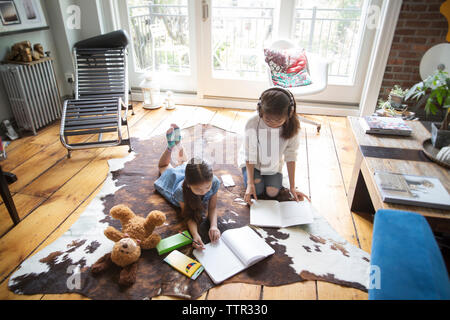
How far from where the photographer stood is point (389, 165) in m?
1.56

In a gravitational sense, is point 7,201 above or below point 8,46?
below

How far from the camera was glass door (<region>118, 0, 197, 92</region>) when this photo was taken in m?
3.33

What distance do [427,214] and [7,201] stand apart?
6.80 feet

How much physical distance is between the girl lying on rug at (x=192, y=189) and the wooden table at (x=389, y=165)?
0.80 meters

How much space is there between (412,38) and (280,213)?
2.11 m

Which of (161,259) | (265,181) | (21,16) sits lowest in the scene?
(161,259)

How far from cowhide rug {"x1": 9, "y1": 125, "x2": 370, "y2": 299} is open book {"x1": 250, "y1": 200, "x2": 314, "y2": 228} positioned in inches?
1.7

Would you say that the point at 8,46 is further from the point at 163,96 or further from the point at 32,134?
the point at 163,96

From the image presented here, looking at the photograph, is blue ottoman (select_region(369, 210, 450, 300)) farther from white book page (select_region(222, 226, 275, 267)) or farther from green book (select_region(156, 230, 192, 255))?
green book (select_region(156, 230, 192, 255))

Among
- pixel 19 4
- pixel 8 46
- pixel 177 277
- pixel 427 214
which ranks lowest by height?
pixel 177 277

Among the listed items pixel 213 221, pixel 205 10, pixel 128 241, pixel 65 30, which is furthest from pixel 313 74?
pixel 65 30

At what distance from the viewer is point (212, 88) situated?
3520 millimetres

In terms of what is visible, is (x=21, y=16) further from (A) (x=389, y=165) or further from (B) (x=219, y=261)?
(A) (x=389, y=165)

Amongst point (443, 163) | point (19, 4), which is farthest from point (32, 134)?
point (443, 163)
